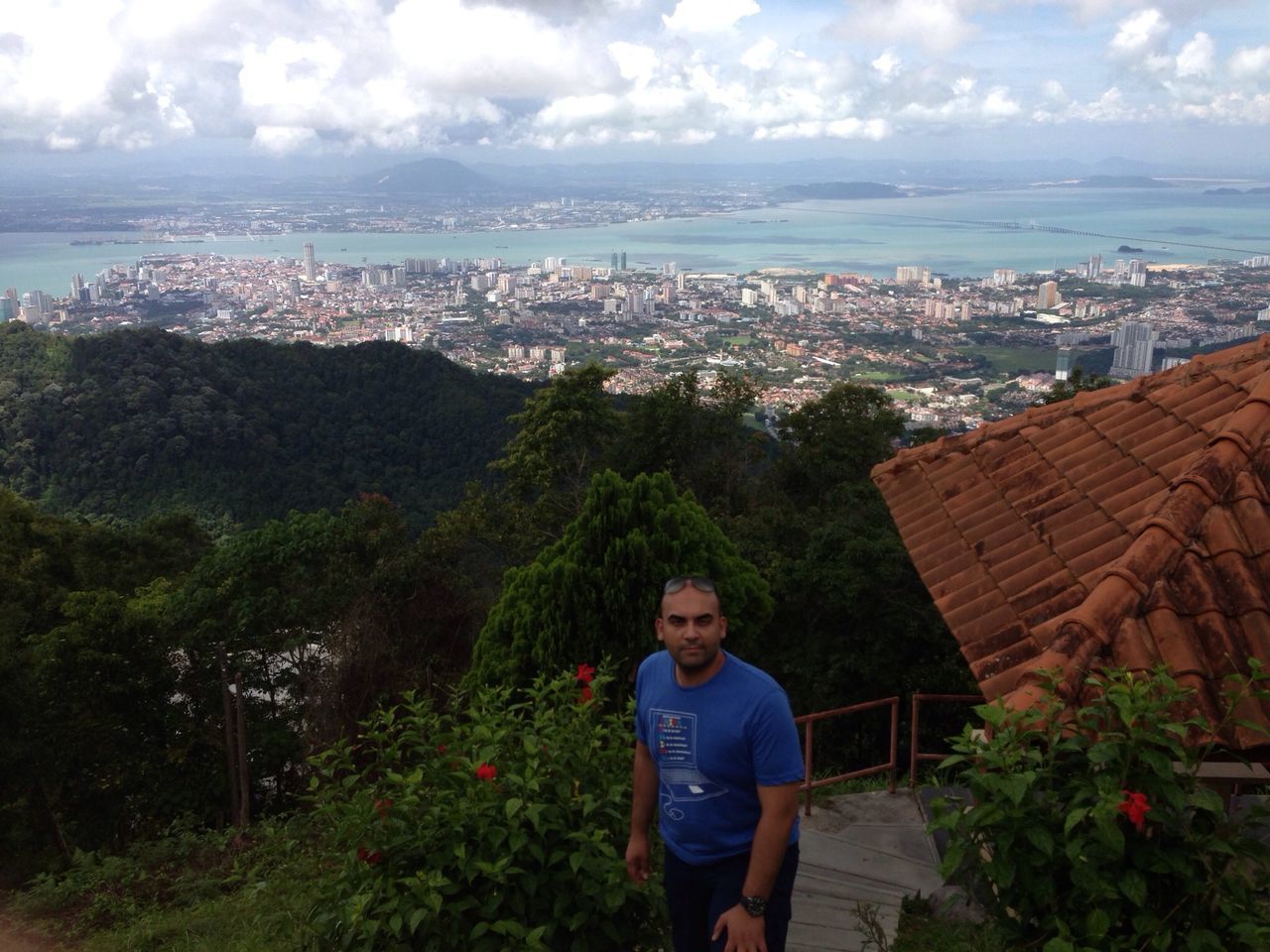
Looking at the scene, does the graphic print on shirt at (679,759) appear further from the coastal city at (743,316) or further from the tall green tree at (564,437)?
the coastal city at (743,316)

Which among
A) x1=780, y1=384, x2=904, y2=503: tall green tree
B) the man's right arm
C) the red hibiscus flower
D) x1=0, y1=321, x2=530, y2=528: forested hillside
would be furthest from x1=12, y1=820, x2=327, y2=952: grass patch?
x1=0, y1=321, x2=530, y2=528: forested hillside

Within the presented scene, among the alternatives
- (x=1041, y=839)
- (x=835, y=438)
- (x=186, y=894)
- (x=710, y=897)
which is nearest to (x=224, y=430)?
(x=835, y=438)

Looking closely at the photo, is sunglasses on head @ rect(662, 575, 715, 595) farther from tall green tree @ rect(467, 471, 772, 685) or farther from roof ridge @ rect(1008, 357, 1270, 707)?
tall green tree @ rect(467, 471, 772, 685)

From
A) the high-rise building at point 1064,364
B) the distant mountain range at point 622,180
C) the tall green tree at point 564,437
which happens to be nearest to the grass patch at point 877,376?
the high-rise building at point 1064,364

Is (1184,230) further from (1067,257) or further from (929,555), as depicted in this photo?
(929,555)

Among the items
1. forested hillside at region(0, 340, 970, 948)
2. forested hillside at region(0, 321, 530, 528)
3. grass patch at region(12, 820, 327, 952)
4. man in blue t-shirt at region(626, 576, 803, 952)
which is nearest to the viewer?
man in blue t-shirt at region(626, 576, 803, 952)

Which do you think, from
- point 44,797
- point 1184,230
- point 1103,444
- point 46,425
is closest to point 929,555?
point 1103,444
